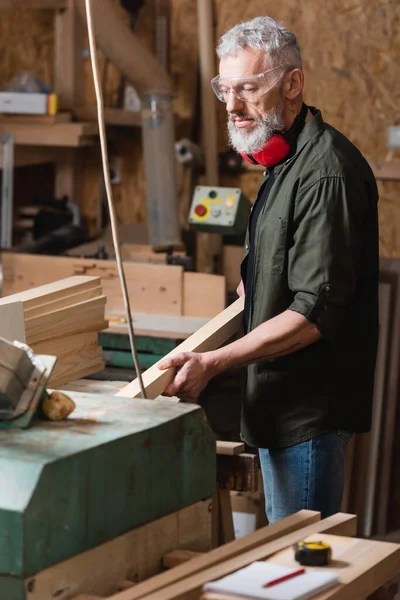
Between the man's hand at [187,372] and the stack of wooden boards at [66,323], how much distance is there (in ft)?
1.45

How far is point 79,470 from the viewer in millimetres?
1423

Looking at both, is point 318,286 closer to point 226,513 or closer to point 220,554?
point 220,554

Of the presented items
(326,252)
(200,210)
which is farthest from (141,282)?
(326,252)

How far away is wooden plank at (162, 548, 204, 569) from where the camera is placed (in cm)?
157

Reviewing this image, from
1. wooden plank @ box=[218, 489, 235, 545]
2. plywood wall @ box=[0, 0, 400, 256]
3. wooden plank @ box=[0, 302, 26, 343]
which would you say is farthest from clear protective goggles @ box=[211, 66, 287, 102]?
A: plywood wall @ box=[0, 0, 400, 256]

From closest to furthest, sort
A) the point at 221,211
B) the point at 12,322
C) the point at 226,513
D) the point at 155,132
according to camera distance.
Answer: the point at 12,322 < the point at 226,513 < the point at 221,211 < the point at 155,132

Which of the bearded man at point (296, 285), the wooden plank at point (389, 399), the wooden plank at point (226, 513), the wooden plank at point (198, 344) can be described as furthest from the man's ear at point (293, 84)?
the wooden plank at point (389, 399)

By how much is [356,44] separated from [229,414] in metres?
1.69

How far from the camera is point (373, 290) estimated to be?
2125 mm

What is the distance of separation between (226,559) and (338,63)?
120 inches

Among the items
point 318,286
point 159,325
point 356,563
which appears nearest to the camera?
point 356,563

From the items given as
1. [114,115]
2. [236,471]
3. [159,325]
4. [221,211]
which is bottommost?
[236,471]

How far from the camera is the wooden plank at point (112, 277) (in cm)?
361

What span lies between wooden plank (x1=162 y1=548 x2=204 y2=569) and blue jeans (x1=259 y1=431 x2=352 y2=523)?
572mm
